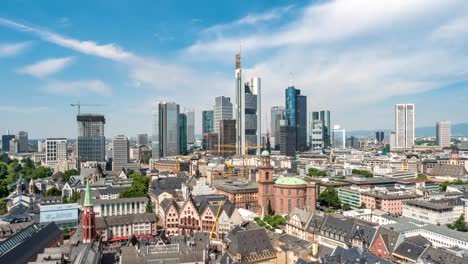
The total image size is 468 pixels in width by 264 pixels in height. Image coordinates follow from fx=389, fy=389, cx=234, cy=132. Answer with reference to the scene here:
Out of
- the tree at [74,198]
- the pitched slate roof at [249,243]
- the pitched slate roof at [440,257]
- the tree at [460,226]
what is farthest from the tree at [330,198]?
the tree at [74,198]

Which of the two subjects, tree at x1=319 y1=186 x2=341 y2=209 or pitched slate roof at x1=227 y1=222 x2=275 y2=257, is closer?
pitched slate roof at x1=227 y1=222 x2=275 y2=257

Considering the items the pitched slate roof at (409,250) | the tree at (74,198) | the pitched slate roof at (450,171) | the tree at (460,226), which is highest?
the pitched slate roof at (450,171)

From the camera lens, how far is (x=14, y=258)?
2158 inches

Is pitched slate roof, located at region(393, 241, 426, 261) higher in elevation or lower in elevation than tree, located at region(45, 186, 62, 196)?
higher

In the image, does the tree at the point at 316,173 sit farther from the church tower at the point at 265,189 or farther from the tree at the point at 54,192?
the tree at the point at 54,192

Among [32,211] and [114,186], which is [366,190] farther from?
[32,211]

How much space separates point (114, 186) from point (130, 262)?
83.2 meters

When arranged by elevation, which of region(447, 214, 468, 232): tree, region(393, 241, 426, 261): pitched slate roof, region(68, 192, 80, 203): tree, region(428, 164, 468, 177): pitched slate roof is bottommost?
region(447, 214, 468, 232): tree

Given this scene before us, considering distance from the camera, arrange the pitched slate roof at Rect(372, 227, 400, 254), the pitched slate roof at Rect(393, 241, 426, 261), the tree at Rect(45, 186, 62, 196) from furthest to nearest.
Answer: the tree at Rect(45, 186, 62, 196) → the pitched slate roof at Rect(372, 227, 400, 254) → the pitched slate roof at Rect(393, 241, 426, 261)

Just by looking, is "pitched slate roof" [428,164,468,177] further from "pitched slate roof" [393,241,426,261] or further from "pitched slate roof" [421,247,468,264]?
"pitched slate roof" [421,247,468,264]

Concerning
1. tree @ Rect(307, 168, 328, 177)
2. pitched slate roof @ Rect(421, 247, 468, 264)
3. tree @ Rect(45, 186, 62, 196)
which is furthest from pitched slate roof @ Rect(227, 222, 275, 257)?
tree @ Rect(307, 168, 328, 177)

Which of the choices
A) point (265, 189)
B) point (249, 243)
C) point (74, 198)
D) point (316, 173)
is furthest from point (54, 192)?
point (316, 173)

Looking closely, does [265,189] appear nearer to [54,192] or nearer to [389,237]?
[389,237]

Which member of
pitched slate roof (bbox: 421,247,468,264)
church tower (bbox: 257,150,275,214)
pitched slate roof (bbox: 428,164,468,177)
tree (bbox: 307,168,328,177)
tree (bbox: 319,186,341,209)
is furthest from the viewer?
tree (bbox: 307,168,328,177)
